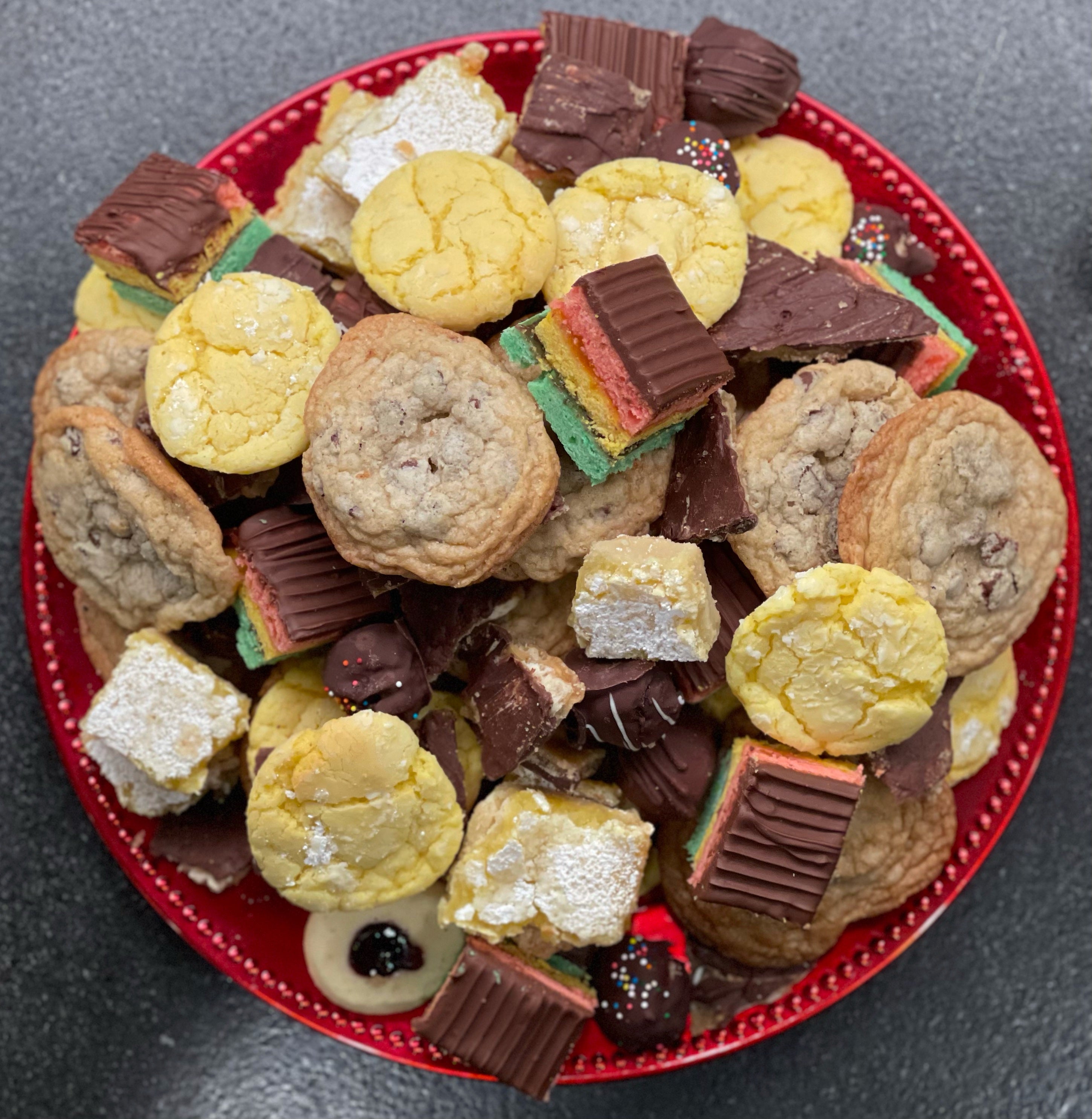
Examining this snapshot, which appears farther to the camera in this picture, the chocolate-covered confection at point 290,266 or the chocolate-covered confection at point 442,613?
the chocolate-covered confection at point 290,266

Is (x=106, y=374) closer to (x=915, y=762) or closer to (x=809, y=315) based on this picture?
(x=809, y=315)

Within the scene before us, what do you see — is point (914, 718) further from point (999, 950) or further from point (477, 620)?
point (999, 950)

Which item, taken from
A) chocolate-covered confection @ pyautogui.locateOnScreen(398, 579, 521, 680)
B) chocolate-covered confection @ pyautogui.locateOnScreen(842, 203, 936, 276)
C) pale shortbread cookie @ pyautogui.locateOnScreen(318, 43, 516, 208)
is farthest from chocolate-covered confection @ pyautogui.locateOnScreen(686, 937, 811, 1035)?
pale shortbread cookie @ pyautogui.locateOnScreen(318, 43, 516, 208)

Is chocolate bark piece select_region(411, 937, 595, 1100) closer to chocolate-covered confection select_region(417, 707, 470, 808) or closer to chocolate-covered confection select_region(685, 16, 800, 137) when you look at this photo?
chocolate-covered confection select_region(417, 707, 470, 808)

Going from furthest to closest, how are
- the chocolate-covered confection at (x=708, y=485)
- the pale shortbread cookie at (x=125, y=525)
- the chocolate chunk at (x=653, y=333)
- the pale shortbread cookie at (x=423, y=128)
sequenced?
the pale shortbread cookie at (x=423, y=128)
the pale shortbread cookie at (x=125, y=525)
the chocolate-covered confection at (x=708, y=485)
the chocolate chunk at (x=653, y=333)

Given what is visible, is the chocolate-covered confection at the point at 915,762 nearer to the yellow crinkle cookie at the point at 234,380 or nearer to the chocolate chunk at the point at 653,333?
the chocolate chunk at the point at 653,333

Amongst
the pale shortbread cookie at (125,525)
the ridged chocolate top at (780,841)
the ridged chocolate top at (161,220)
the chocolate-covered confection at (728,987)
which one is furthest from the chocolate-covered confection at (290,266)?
the chocolate-covered confection at (728,987)

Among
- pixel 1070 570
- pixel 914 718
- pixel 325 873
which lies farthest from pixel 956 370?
pixel 325 873
